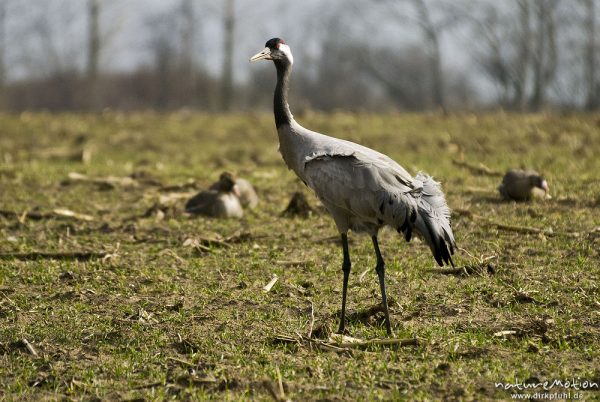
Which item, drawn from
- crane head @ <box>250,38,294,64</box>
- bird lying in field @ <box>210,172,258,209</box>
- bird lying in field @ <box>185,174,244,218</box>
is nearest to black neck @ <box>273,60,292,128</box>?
crane head @ <box>250,38,294,64</box>

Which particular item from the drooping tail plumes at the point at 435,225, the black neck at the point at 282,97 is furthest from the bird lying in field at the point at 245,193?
the drooping tail plumes at the point at 435,225

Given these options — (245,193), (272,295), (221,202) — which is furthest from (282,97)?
(245,193)

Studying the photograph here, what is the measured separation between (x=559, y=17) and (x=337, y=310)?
24.9 meters

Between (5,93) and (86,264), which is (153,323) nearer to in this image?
(86,264)

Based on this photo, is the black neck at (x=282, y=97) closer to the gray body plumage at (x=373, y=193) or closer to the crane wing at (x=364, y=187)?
the gray body plumage at (x=373, y=193)

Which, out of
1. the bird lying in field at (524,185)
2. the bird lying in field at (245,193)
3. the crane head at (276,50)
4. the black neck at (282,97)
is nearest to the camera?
the black neck at (282,97)

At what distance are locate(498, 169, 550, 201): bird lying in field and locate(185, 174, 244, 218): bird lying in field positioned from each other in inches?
114

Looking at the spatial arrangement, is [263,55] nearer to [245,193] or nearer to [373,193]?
[373,193]

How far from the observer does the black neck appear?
6.18 meters

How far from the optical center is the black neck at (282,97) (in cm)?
618

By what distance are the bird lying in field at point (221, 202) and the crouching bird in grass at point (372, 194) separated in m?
3.04

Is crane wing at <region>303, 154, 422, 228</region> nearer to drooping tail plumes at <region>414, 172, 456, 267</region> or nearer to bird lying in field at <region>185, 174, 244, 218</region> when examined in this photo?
drooping tail plumes at <region>414, 172, 456, 267</region>

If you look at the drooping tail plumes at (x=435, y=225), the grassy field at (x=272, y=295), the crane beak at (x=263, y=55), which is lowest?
the grassy field at (x=272, y=295)

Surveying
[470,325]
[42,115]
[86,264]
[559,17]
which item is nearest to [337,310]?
[470,325]
